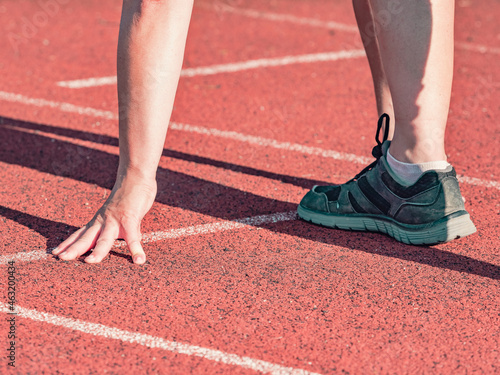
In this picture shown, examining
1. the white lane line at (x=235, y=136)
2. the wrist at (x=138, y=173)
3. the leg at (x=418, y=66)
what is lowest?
the white lane line at (x=235, y=136)

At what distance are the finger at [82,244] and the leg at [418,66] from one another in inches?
56.1

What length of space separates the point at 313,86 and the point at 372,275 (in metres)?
3.20

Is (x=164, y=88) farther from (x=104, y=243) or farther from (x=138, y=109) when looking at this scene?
(x=104, y=243)

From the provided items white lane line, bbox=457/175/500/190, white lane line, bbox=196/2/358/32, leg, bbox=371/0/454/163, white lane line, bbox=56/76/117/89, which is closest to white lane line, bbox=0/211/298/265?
leg, bbox=371/0/454/163

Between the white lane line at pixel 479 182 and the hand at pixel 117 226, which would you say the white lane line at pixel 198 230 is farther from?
the white lane line at pixel 479 182

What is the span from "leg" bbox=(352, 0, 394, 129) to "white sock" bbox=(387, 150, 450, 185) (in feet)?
1.60

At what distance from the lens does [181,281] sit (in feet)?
8.68

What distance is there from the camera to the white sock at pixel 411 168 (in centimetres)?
291

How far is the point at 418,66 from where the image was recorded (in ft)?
9.41

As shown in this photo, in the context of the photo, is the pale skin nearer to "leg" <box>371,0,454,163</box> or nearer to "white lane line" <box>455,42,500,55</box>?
"leg" <box>371,0,454,163</box>

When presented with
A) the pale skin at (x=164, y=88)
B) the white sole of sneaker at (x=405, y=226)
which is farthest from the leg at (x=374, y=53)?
the white sole of sneaker at (x=405, y=226)

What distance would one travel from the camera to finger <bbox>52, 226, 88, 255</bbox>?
9.07ft

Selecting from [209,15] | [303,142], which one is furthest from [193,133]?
[209,15]

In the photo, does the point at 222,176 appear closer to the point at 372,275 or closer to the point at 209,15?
the point at 372,275
